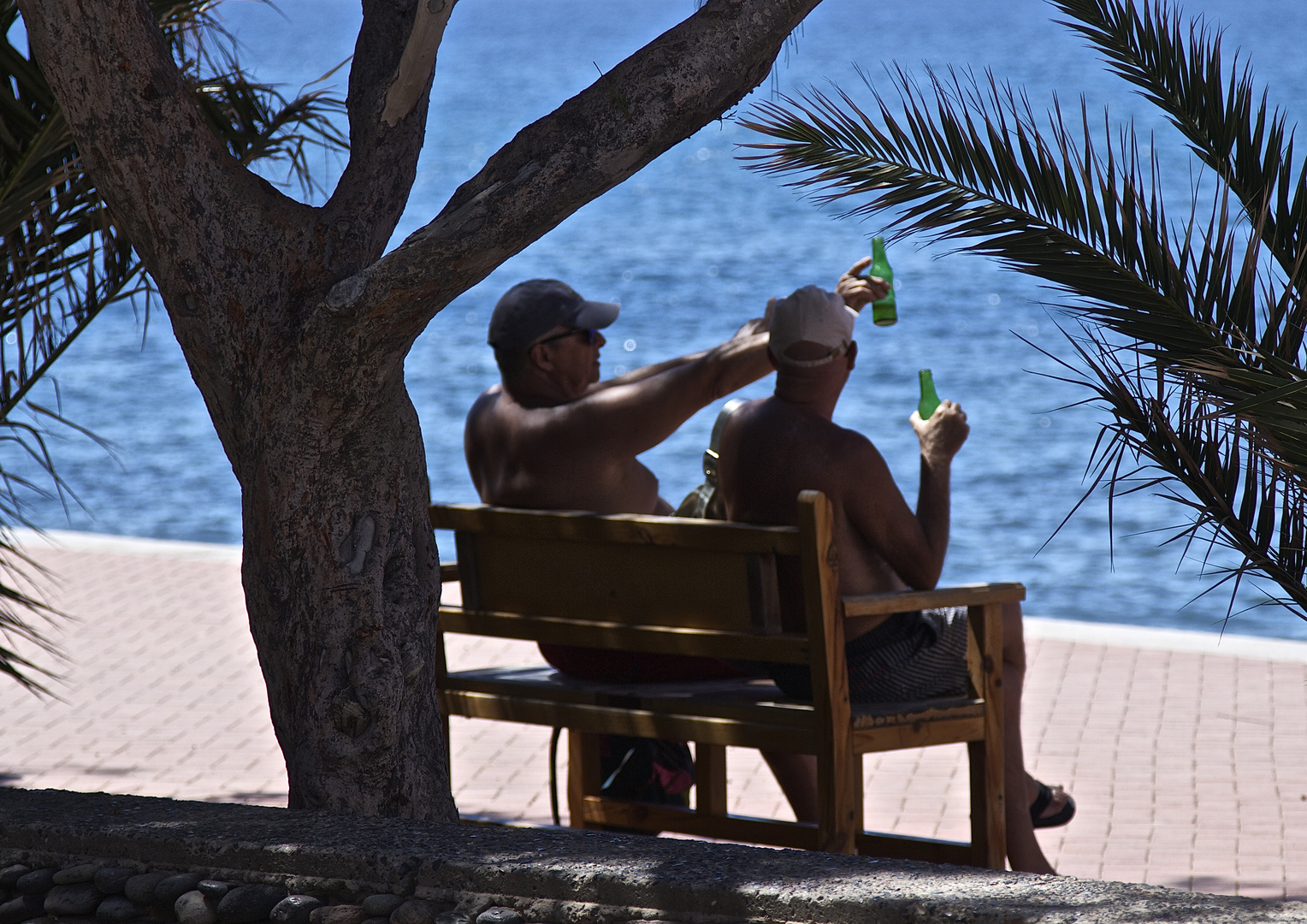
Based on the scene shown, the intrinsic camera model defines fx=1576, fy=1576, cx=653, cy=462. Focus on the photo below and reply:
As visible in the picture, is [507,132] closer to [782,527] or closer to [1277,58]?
[1277,58]

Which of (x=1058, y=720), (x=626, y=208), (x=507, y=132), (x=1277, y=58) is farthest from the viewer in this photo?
(x=1277, y=58)

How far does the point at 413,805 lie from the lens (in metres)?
3.50

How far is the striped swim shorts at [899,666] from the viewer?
→ 4020 mm

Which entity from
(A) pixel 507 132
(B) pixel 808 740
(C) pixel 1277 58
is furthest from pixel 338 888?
(C) pixel 1277 58

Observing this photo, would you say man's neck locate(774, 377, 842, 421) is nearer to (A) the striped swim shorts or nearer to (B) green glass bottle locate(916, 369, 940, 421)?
(B) green glass bottle locate(916, 369, 940, 421)

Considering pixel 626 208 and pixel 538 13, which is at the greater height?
pixel 538 13

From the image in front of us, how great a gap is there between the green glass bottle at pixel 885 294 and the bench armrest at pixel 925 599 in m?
0.95

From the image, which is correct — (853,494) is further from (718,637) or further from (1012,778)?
(1012,778)

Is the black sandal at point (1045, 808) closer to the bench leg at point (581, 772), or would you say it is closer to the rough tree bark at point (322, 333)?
the bench leg at point (581, 772)

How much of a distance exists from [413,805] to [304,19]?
6106 cm

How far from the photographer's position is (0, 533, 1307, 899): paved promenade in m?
4.70

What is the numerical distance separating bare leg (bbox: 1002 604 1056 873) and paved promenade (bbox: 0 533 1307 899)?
31 cm


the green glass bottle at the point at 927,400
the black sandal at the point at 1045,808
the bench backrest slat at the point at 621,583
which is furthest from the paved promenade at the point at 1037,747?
the green glass bottle at the point at 927,400

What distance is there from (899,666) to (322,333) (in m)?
1.72
